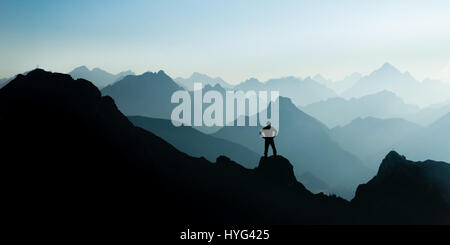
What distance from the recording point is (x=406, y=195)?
69.3m

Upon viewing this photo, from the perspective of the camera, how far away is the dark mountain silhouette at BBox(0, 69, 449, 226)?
32781 millimetres

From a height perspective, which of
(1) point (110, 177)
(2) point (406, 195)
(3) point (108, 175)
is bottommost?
(1) point (110, 177)

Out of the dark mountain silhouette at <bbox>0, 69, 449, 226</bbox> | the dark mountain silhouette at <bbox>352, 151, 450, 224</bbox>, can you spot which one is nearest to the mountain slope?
the dark mountain silhouette at <bbox>0, 69, 449, 226</bbox>

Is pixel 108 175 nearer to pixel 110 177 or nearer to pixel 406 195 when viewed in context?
pixel 110 177

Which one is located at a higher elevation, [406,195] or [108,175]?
[406,195]

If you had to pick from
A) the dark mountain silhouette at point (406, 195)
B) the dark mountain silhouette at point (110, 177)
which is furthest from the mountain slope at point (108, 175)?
the dark mountain silhouette at point (406, 195)

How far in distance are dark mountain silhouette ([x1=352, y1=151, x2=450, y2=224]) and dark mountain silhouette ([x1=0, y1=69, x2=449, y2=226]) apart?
644 cm

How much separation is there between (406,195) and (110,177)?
208 feet

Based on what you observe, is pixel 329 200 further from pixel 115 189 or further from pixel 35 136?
pixel 35 136

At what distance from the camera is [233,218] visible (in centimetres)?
4244

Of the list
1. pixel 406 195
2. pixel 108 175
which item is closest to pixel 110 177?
pixel 108 175

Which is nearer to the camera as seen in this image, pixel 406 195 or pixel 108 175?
pixel 108 175

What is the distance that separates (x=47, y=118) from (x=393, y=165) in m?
75.0
